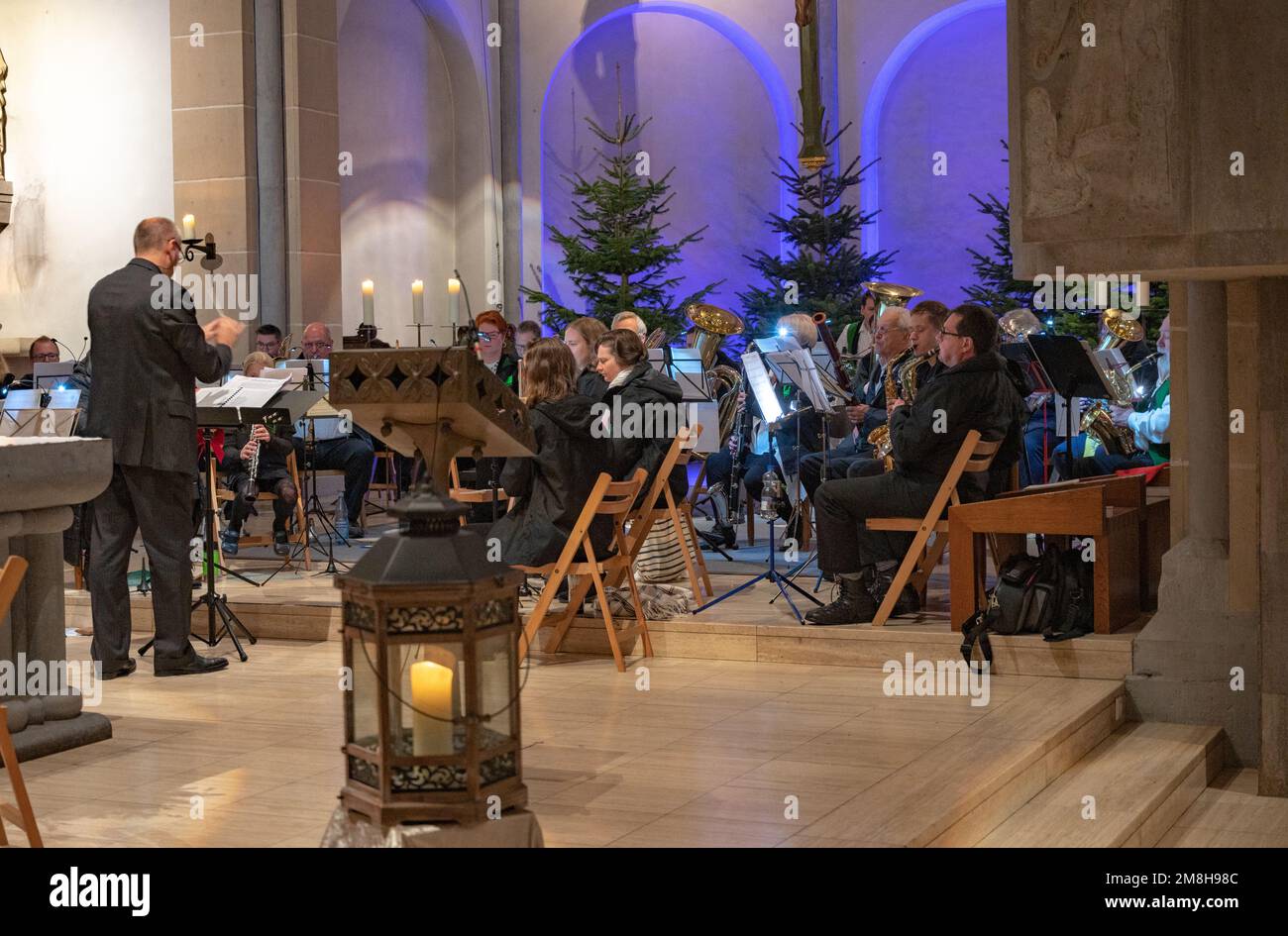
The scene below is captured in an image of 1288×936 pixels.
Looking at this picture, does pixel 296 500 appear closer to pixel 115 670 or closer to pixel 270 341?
pixel 270 341

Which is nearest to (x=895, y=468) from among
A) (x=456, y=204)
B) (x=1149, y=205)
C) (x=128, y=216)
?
(x=1149, y=205)

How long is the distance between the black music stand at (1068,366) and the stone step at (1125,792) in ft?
7.73

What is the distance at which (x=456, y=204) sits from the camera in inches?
611

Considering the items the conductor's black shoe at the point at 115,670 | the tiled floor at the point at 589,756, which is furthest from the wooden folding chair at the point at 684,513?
the conductor's black shoe at the point at 115,670

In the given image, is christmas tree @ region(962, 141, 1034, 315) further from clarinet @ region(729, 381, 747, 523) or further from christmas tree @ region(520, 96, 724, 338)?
clarinet @ region(729, 381, 747, 523)

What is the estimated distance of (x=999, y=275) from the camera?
13.4m

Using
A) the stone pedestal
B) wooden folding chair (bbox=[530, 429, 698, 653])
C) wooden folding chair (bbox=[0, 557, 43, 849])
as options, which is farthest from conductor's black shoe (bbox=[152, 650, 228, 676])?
wooden folding chair (bbox=[0, 557, 43, 849])

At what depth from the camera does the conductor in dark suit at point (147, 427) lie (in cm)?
638

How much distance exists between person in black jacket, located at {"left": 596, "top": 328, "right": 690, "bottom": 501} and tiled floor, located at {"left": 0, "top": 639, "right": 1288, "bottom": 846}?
95cm

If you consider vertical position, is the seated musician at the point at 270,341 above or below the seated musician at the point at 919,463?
above

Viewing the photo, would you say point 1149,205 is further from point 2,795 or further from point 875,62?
point 875,62

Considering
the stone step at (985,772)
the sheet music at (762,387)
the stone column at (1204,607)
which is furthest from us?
the sheet music at (762,387)

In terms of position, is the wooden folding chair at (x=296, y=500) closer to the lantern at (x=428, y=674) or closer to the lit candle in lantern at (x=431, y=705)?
the lantern at (x=428, y=674)
